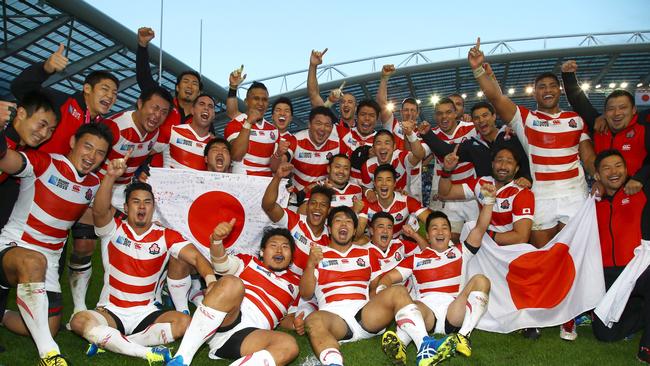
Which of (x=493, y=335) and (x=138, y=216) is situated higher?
(x=138, y=216)

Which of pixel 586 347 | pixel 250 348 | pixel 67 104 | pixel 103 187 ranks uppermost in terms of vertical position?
pixel 67 104

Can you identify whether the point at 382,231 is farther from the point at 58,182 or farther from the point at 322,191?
the point at 58,182

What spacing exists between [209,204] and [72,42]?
47.0ft

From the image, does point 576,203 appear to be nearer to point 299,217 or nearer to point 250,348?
point 299,217

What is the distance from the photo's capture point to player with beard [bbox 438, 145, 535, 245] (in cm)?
564

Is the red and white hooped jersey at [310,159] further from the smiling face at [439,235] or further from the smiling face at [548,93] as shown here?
the smiling face at [548,93]

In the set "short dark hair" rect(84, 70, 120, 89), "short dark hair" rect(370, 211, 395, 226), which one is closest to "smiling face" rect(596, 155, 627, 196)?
"short dark hair" rect(370, 211, 395, 226)

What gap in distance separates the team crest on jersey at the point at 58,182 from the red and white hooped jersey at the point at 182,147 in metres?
1.70

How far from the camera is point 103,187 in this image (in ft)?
15.3

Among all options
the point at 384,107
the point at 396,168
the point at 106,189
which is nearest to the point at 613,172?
the point at 396,168

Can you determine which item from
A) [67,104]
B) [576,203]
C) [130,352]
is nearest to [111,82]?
[67,104]

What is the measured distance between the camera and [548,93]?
5.79 metres

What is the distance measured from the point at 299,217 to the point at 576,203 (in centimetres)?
301

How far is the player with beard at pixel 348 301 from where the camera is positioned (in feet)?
13.7
